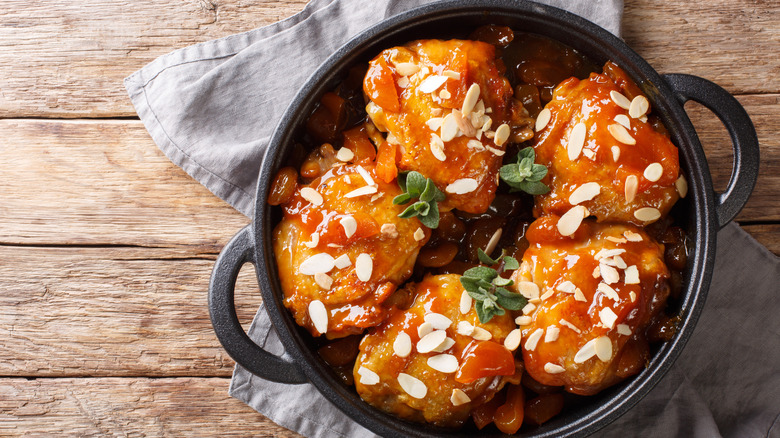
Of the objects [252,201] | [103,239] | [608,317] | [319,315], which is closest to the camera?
[608,317]

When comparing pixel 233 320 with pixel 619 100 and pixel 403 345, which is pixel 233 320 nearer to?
pixel 403 345

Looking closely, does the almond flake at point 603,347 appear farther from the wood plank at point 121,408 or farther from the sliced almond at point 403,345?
the wood plank at point 121,408

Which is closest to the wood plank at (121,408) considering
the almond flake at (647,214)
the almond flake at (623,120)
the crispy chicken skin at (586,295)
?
the crispy chicken skin at (586,295)

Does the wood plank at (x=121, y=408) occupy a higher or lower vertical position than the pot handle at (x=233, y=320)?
lower

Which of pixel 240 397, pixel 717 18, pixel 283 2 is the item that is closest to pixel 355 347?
pixel 240 397

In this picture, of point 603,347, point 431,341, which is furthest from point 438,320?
point 603,347

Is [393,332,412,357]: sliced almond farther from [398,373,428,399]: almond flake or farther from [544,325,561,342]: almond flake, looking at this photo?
[544,325,561,342]: almond flake
